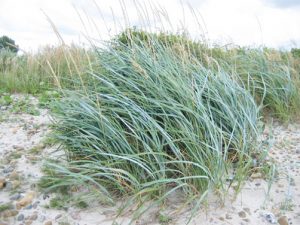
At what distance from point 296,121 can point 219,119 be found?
1.60 m

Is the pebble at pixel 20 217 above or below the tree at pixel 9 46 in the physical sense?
below

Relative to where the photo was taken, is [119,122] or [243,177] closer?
[243,177]

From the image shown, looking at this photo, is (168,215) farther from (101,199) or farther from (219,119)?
(219,119)

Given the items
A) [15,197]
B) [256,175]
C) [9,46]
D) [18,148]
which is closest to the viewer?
[15,197]

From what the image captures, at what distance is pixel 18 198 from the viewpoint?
93.4 inches

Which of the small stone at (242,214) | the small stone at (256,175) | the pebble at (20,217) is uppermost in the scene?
the small stone at (256,175)

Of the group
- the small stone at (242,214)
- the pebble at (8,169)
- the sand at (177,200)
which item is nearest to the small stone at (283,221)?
the sand at (177,200)

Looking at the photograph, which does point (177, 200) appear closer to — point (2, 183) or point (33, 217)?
point (33, 217)

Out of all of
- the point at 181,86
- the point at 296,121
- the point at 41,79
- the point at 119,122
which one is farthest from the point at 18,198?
the point at 41,79

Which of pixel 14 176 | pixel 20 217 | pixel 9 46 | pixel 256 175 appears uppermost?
pixel 9 46

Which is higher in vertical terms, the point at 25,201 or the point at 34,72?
the point at 34,72

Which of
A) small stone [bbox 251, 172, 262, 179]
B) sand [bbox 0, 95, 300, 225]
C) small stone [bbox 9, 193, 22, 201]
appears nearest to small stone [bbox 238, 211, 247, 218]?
sand [bbox 0, 95, 300, 225]

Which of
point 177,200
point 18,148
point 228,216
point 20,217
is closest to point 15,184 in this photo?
point 20,217

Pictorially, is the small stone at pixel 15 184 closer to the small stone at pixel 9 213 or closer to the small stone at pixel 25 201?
the small stone at pixel 25 201
